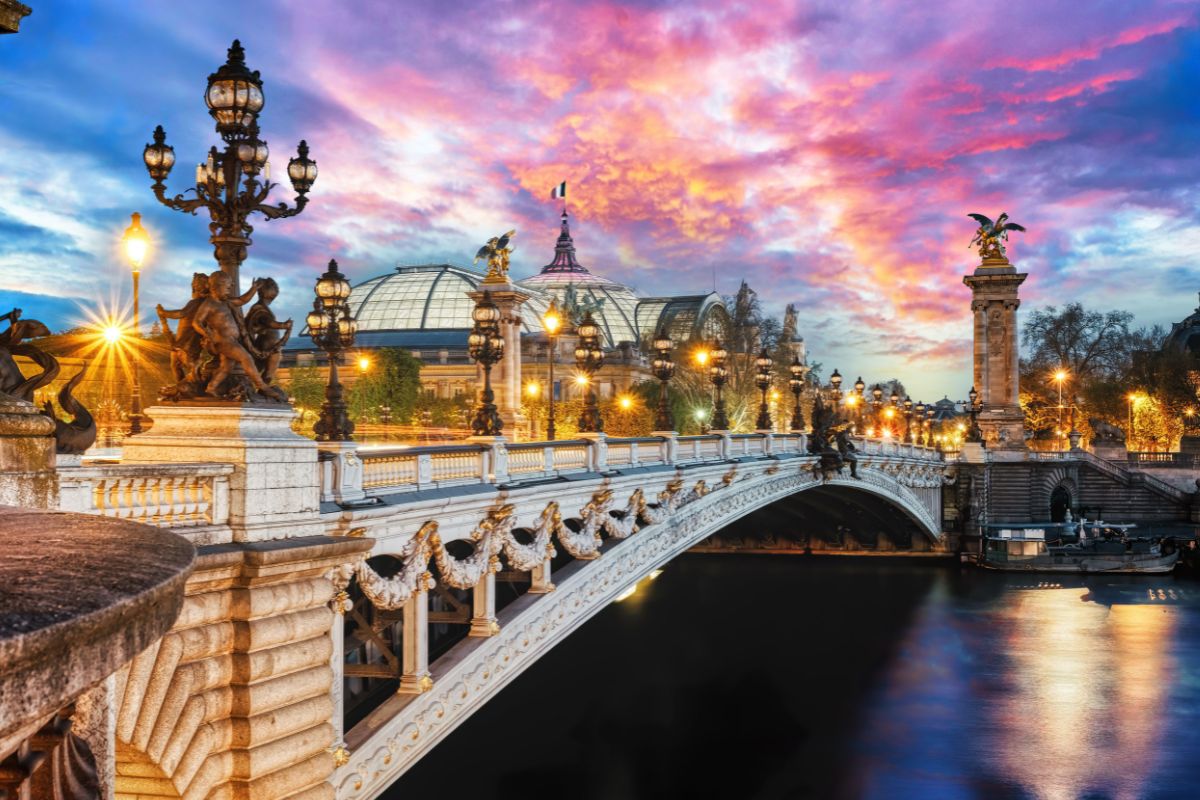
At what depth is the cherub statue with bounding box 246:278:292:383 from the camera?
11.8m

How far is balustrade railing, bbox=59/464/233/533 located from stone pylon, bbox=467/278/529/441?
117 feet

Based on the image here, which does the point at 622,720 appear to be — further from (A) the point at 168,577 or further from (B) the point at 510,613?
(A) the point at 168,577

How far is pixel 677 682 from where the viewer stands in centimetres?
3806

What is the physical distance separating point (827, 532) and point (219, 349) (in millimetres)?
56049

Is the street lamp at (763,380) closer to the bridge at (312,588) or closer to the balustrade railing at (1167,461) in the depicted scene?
the bridge at (312,588)

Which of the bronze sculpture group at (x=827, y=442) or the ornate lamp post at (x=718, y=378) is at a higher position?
the ornate lamp post at (x=718, y=378)

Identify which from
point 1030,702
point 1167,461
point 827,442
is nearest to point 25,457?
point 1030,702

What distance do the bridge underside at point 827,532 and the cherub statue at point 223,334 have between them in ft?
169

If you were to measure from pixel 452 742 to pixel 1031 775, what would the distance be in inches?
554

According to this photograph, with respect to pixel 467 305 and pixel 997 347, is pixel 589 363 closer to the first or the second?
pixel 997 347

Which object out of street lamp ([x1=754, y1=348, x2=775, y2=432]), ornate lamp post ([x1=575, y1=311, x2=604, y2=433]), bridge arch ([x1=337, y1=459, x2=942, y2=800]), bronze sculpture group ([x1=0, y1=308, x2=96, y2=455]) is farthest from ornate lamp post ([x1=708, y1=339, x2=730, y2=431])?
bronze sculpture group ([x1=0, y1=308, x2=96, y2=455])

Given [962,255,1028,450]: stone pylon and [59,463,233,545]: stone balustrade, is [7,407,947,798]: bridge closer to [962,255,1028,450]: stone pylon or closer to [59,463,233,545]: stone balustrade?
[59,463,233,545]: stone balustrade

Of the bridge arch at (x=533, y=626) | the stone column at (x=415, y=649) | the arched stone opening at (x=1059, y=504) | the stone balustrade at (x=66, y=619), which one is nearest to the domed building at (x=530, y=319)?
the arched stone opening at (x=1059, y=504)

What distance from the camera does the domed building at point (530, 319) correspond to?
8656cm
